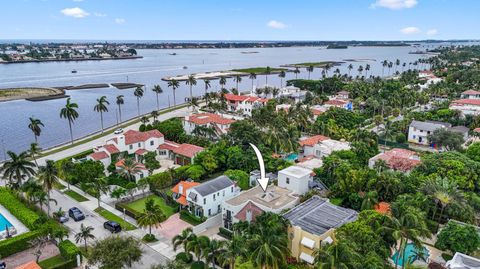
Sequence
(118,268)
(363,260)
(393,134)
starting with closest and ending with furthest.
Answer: (363,260) < (118,268) < (393,134)

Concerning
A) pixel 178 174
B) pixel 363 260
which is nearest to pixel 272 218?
pixel 363 260

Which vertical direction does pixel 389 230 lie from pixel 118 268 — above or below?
above

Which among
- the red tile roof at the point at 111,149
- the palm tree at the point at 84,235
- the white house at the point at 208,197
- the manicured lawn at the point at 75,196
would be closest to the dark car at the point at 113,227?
the palm tree at the point at 84,235

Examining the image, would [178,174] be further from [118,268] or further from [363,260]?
[363,260]

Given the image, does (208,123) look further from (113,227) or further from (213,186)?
(113,227)

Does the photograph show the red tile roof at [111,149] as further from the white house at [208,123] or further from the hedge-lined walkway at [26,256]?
the hedge-lined walkway at [26,256]

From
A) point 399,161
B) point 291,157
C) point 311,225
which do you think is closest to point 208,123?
point 291,157

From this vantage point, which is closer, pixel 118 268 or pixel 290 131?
pixel 118 268
